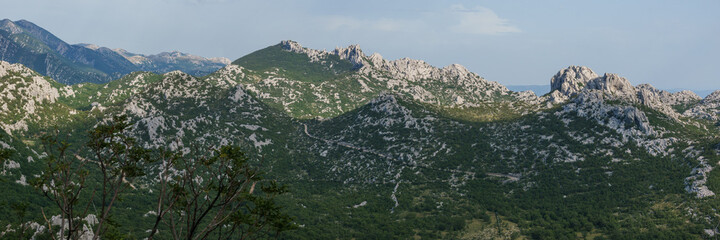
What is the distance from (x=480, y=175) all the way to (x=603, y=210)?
5047 cm

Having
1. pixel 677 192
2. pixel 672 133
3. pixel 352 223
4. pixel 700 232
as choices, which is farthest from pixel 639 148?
pixel 352 223

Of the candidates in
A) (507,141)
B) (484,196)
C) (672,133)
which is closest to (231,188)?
(484,196)

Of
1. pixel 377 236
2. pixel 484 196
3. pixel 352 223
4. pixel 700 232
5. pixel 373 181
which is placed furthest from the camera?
pixel 373 181

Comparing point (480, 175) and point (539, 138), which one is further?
point (539, 138)

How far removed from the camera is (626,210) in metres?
137

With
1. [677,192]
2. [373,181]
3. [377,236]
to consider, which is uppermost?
[677,192]

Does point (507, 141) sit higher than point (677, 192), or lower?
higher

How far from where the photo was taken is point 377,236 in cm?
13462

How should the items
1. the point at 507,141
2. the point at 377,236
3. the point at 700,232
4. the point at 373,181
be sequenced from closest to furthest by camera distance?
the point at 700,232
the point at 377,236
the point at 373,181
the point at 507,141

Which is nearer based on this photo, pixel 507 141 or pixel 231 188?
pixel 231 188

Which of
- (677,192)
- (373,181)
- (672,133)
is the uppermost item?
(672,133)

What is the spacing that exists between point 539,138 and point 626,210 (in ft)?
203

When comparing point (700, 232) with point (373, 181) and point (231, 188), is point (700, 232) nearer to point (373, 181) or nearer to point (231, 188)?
point (373, 181)

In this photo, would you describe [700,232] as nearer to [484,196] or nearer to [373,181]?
[484,196]
